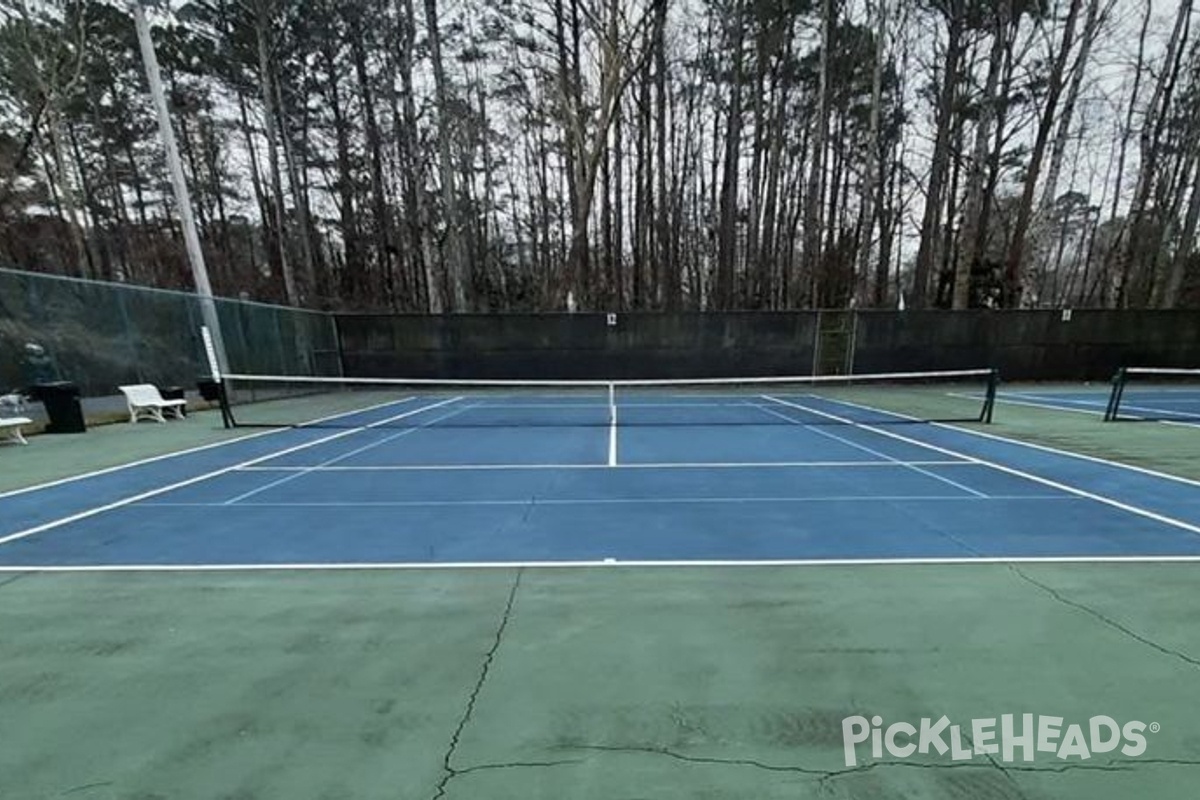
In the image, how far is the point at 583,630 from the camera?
2830 mm

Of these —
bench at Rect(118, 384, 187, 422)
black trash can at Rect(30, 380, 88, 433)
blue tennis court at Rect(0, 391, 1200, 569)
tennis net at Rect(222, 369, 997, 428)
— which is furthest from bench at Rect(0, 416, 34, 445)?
blue tennis court at Rect(0, 391, 1200, 569)

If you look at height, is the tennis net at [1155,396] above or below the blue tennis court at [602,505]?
below

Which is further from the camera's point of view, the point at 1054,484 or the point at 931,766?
the point at 1054,484

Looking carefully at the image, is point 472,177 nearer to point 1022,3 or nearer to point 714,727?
point 1022,3

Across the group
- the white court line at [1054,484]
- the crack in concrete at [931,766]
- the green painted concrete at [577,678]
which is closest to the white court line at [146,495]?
the green painted concrete at [577,678]

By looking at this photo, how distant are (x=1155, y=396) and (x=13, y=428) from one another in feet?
75.4

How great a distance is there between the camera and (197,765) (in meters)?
1.93

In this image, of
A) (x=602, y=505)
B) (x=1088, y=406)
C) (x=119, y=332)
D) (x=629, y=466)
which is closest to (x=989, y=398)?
(x=1088, y=406)

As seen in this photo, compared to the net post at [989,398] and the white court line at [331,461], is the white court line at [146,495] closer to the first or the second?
the white court line at [331,461]

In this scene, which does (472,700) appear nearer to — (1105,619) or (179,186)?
(1105,619)

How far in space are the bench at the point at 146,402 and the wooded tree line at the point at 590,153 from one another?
10661 millimetres

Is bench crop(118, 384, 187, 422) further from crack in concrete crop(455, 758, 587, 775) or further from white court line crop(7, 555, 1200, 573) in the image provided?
crack in concrete crop(455, 758, 587, 775)

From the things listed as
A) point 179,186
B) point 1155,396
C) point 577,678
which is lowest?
point 1155,396

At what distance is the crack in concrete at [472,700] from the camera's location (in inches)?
73.0
